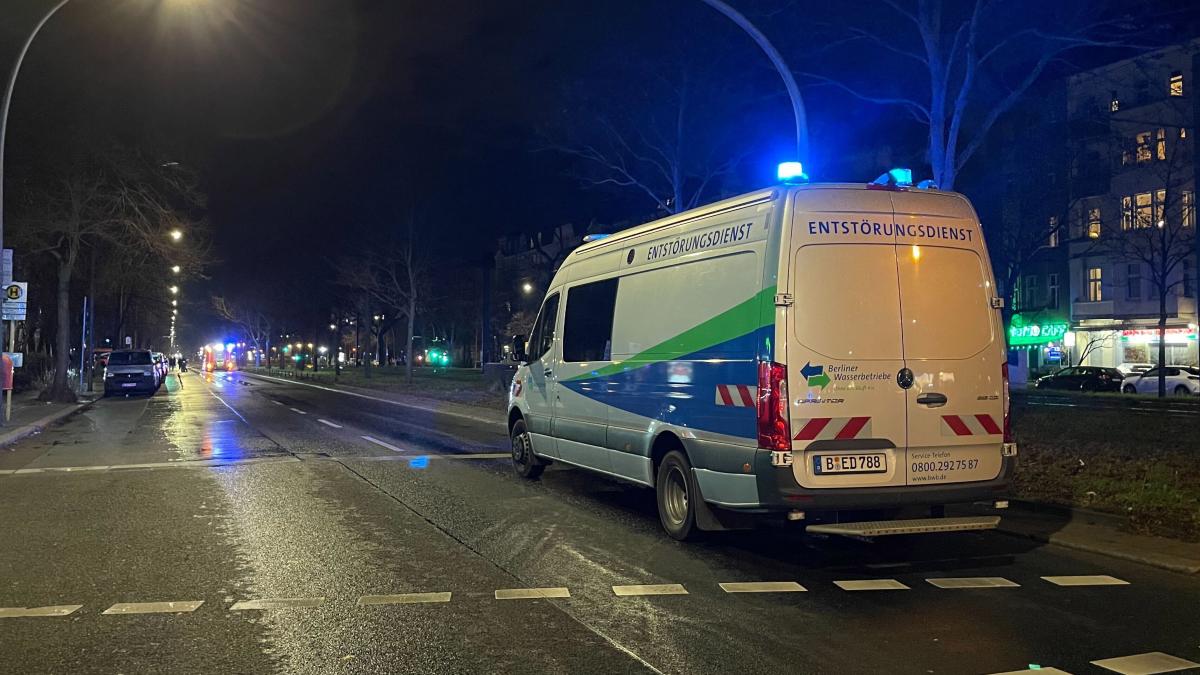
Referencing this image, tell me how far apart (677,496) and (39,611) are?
189 inches

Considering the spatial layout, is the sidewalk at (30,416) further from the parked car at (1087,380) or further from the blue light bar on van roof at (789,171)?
the parked car at (1087,380)

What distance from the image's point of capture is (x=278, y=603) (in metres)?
5.95

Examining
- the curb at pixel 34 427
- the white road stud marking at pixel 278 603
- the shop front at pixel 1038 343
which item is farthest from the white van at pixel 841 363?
the shop front at pixel 1038 343

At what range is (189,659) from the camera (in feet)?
15.9

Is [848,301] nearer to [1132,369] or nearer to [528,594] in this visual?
[528,594]

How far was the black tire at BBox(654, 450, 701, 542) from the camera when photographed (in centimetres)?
763

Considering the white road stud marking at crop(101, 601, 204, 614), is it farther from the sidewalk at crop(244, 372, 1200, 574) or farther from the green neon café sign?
the green neon café sign

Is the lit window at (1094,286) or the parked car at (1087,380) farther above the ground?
the lit window at (1094,286)

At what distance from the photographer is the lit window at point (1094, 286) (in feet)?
149

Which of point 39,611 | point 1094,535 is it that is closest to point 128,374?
point 39,611

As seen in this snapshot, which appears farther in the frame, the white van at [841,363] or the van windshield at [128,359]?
the van windshield at [128,359]

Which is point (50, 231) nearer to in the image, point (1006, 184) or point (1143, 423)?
point (1143, 423)

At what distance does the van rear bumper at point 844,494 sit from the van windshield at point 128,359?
35.2 meters

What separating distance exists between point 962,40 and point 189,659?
14959 mm
